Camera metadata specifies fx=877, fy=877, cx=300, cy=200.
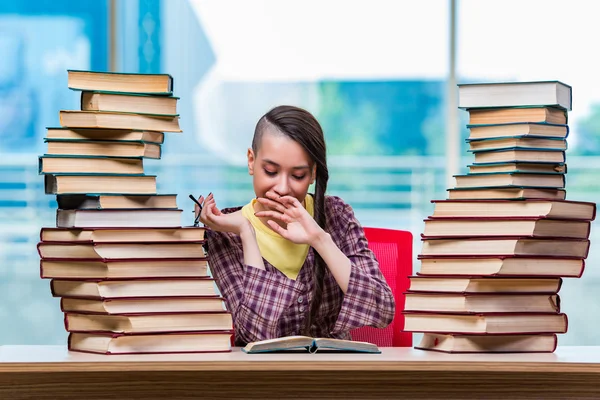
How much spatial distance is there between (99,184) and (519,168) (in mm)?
789

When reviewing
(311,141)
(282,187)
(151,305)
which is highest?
(311,141)

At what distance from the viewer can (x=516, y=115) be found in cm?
169

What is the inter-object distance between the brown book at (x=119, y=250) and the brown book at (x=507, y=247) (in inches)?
17.9

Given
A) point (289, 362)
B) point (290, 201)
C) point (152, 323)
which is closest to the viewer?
point (289, 362)

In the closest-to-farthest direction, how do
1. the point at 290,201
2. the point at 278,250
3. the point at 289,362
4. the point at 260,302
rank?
1. the point at 289,362
2. the point at 290,201
3. the point at 260,302
4. the point at 278,250

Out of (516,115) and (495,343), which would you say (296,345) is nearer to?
(495,343)

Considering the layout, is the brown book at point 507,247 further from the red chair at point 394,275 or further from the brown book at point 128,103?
the red chair at point 394,275

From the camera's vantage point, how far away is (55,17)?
452 centimetres

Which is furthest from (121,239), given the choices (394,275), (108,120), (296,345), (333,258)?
(394,275)

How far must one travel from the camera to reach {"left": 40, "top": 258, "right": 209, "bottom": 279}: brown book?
1.58 m

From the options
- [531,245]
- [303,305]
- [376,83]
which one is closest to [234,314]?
[303,305]

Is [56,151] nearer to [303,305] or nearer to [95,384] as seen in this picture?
[95,384]

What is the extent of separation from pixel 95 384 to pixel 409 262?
1125 mm

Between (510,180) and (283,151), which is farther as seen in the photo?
(283,151)
